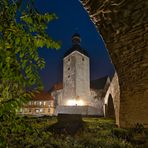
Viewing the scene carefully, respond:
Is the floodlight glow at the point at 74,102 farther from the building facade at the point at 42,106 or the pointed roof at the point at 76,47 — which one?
the building facade at the point at 42,106

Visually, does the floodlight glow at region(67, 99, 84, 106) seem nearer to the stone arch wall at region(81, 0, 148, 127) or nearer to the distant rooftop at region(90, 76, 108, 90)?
the distant rooftop at region(90, 76, 108, 90)

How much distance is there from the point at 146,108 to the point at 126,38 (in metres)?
1.08

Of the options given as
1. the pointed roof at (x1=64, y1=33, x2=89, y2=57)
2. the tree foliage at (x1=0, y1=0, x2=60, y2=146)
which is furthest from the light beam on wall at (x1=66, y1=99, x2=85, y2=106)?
the tree foliage at (x1=0, y1=0, x2=60, y2=146)

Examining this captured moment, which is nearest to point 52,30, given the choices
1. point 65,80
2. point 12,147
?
point 65,80

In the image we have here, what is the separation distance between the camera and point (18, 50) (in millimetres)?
1976

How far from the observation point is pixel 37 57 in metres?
2.10

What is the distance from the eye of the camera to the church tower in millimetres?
38000

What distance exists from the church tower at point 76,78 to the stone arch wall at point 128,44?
111 feet

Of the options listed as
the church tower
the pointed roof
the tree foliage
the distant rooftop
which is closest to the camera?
the tree foliage

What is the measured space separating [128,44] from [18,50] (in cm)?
198

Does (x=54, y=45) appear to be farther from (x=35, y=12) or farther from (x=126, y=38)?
(x=126, y=38)

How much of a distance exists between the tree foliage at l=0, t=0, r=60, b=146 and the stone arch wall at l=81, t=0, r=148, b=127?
1.39m

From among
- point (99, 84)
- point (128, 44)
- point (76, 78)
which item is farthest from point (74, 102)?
point (128, 44)

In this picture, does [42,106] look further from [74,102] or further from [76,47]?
[76,47]
